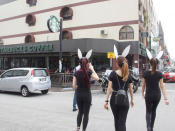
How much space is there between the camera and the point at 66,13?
23.9 meters

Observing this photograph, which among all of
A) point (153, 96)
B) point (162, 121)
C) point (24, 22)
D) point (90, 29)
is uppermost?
point (24, 22)

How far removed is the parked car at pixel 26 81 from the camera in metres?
10.2

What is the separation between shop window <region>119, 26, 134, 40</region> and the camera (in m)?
20.0

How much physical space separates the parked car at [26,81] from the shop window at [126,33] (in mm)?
11756

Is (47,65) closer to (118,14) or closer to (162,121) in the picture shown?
(118,14)

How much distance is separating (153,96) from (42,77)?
747cm

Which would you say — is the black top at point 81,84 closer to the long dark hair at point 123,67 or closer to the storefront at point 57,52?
the long dark hair at point 123,67

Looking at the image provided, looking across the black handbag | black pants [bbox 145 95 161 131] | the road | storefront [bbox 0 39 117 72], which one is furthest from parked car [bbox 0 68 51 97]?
the black handbag

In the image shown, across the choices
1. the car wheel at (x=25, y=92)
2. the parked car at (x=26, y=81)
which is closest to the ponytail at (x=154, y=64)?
the parked car at (x=26, y=81)

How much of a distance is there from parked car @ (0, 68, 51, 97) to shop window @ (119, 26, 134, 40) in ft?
38.6

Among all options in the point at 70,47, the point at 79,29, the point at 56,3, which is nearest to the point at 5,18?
the point at 56,3

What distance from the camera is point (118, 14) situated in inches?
798

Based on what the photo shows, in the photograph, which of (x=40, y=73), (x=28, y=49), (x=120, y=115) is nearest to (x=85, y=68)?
(x=120, y=115)

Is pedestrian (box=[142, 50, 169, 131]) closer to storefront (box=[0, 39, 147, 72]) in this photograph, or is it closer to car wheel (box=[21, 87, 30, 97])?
car wheel (box=[21, 87, 30, 97])
